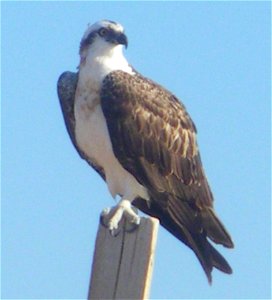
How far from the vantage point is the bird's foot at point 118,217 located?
6.04m

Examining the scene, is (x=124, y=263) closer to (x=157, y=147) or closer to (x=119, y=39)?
(x=157, y=147)

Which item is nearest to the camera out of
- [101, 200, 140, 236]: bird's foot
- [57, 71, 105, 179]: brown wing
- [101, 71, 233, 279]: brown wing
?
[101, 200, 140, 236]: bird's foot

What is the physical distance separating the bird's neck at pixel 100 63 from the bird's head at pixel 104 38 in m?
0.01

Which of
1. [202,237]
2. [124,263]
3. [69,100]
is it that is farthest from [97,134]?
[124,263]

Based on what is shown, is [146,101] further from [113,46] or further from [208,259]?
[208,259]

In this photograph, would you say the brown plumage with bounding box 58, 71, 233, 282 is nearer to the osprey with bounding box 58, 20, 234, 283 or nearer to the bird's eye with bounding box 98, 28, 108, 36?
the osprey with bounding box 58, 20, 234, 283

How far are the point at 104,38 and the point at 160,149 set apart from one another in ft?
3.77

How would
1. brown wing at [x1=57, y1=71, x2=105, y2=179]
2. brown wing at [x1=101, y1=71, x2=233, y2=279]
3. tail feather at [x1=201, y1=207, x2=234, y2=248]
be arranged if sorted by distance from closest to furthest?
tail feather at [x1=201, y1=207, x2=234, y2=248], brown wing at [x1=101, y1=71, x2=233, y2=279], brown wing at [x1=57, y1=71, x2=105, y2=179]

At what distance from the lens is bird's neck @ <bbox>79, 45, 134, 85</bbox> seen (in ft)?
29.7

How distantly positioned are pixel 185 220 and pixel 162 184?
23.9 inches

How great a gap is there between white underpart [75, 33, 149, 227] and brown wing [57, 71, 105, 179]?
0.67 ft

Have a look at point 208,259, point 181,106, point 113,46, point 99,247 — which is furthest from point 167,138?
point 99,247

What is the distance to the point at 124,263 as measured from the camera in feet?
18.6

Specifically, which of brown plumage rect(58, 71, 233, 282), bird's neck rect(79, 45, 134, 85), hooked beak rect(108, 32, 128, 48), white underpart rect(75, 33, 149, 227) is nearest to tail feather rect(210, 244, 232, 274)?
brown plumage rect(58, 71, 233, 282)
